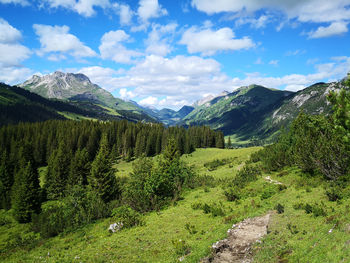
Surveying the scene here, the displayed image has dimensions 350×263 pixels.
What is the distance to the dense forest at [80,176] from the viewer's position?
111ft

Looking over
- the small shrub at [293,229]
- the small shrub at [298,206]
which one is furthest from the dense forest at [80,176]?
the small shrub at [293,229]

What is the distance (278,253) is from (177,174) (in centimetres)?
2973

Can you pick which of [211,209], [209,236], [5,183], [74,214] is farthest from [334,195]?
[5,183]

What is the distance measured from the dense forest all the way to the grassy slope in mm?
3936

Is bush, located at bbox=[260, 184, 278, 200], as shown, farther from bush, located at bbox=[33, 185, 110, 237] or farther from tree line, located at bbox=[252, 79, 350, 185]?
bush, located at bbox=[33, 185, 110, 237]

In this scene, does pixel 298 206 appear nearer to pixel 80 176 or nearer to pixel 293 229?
pixel 293 229

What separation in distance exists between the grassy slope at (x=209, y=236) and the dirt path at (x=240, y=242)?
71 cm

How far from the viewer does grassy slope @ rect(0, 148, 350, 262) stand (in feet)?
42.6

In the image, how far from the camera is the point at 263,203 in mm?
25609

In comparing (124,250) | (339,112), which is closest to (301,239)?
(339,112)

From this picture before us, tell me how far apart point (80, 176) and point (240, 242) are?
5729 centimetres

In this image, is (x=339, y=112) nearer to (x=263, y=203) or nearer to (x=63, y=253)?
(x=263, y=203)

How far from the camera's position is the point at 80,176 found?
6250cm

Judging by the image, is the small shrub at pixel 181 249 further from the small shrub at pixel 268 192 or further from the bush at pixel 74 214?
the bush at pixel 74 214
